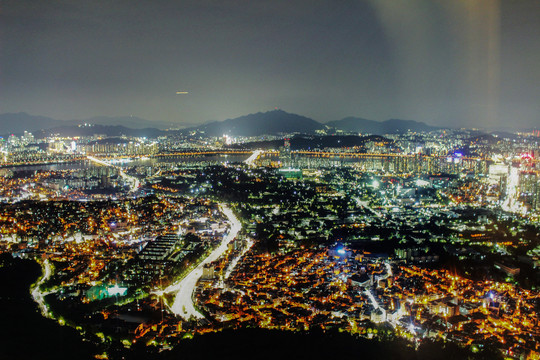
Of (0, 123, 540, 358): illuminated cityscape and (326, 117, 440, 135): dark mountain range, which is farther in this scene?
(326, 117, 440, 135): dark mountain range

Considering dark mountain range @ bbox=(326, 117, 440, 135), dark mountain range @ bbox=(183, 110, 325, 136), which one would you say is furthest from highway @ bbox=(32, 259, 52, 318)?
dark mountain range @ bbox=(326, 117, 440, 135)

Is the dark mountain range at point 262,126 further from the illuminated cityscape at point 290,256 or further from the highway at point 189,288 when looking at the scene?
the highway at point 189,288

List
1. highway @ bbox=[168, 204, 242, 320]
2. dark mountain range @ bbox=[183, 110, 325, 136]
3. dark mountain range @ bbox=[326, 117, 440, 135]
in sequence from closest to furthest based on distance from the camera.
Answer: highway @ bbox=[168, 204, 242, 320], dark mountain range @ bbox=[326, 117, 440, 135], dark mountain range @ bbox=[183, 110, 325, 136]

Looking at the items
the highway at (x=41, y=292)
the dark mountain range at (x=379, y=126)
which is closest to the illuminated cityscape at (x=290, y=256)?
the highway at (x=41, y=292)

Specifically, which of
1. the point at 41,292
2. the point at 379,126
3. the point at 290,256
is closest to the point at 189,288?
the point at 290,256

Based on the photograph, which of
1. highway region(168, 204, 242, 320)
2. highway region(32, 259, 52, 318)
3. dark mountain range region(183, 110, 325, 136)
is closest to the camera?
highway region(168, 204, 242, 320)

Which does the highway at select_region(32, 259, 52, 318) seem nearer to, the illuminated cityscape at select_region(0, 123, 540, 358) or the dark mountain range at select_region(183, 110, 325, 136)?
the illuminated cityscape at select_region(0, 123, 540, 358)

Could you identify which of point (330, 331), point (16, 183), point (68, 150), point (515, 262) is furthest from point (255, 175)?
point (68, 150)

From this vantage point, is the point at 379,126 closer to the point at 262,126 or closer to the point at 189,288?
A: the point at 262,126
